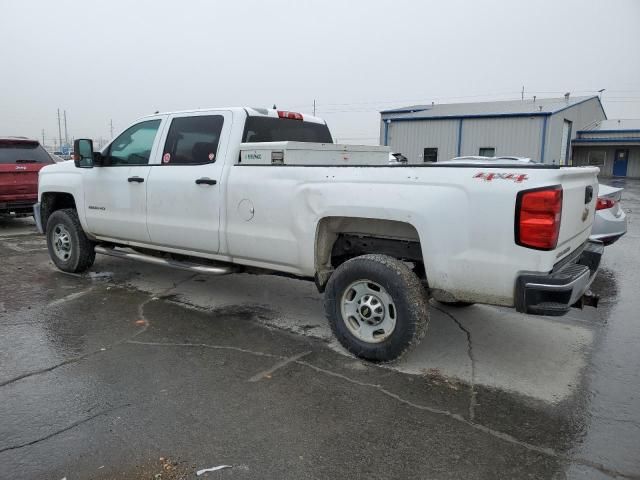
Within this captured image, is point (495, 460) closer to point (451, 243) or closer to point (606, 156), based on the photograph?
point (451, 243)

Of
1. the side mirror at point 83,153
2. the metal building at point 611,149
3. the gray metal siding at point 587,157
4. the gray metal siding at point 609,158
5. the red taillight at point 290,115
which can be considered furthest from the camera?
the gray metal siding at point 587,157

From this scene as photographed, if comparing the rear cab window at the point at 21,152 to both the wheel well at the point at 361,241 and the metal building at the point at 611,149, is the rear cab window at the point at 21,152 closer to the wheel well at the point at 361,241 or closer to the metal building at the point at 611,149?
the wheel well at the point at 361,241

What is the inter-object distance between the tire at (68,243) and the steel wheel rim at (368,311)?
13.6ft

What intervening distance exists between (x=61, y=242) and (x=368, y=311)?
4.86 meters

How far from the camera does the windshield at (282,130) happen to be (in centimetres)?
512

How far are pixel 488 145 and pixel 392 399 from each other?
105 ft

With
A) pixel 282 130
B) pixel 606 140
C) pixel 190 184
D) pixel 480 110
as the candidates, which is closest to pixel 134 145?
pixel 190 184

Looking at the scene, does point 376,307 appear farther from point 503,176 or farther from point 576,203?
point 576,203

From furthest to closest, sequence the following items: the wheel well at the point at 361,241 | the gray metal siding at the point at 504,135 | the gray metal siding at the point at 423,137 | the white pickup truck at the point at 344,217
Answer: the gray metal siding at the point at 423,137
the gray metal siding at the point at 504,135
the wheel well at the point at 361,241
the white pickup truck at the point at 344,217

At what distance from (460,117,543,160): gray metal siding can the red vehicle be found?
90.9 feet

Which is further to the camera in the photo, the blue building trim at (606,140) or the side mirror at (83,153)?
the blue building trim at (606,140)

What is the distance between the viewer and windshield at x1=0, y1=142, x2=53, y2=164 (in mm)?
10625

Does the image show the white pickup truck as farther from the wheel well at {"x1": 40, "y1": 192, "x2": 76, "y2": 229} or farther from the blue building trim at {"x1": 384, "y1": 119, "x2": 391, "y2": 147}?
the blue building trim at {"x1": 384, "y1": 119, "x2": 391, "y2": 147}

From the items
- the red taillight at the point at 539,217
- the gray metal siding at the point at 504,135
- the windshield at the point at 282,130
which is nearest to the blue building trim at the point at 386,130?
the gray metal siding at the point at 504,135
